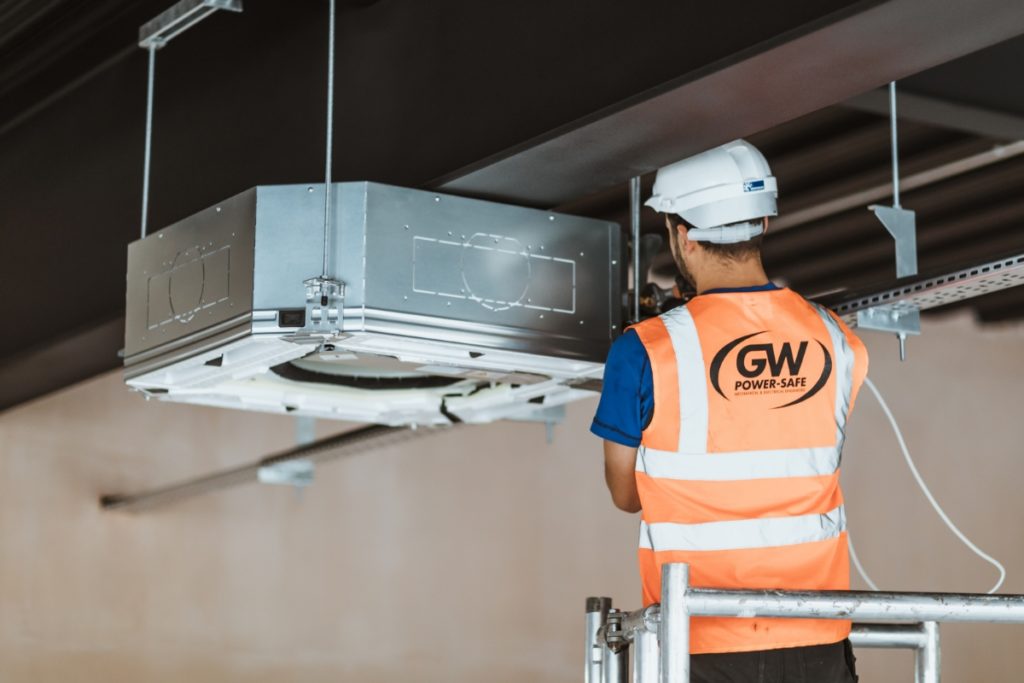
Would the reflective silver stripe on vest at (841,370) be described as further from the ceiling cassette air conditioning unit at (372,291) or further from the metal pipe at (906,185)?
the metal pipe at (906,185)

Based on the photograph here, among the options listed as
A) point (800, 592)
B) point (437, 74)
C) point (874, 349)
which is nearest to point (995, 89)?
point (437, 74)

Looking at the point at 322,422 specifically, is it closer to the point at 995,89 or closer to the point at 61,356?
the point at 61,356

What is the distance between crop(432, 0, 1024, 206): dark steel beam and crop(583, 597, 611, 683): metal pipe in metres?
1.15

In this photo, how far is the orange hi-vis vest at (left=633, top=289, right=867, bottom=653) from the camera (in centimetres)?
282

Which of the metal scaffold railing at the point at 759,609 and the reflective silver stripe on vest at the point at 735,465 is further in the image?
the reflective silver stripe on vest at the point at 735,465

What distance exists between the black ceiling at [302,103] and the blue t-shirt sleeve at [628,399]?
0.72 metres

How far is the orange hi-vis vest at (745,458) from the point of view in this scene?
9.25 feet

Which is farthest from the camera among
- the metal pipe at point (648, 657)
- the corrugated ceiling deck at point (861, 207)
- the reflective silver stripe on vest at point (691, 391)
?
the corrugated ceiling deck at point (861, 207)

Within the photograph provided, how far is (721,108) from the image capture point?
129 inches

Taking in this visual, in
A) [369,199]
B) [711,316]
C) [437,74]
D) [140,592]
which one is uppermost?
[437,74]

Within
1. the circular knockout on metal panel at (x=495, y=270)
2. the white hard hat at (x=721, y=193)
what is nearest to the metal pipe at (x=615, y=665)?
the white hard hat at (x=721, y=193)

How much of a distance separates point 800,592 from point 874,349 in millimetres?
8985

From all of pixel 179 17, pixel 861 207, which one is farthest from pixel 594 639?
pixel 861 207

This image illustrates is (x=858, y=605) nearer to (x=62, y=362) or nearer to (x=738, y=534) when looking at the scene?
(x=738, y=534)
